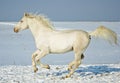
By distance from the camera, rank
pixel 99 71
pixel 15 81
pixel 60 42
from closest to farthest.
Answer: pixel 15 81
pixel 60 42
pixel 99 71

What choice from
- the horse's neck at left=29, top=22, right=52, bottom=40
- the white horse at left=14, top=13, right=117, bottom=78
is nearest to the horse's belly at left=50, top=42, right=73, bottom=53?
the white horse at left=14, top=13, right=117, bottom=78

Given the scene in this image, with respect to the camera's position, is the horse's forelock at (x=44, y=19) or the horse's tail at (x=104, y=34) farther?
the horse's forelock at (x=44, y=19)

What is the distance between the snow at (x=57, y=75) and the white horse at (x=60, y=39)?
38 cm

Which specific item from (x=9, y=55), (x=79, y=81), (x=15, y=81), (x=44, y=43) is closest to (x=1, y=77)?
(x=15, y=81)

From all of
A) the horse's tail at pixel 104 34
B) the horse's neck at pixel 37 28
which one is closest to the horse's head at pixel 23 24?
the horse's neck at pixel 37 28

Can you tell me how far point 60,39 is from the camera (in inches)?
390

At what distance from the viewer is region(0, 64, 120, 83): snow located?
30.8 ft

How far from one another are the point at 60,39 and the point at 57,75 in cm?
129

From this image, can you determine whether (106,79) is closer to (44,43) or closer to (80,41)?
(80,41)

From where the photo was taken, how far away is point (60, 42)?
32.4 feet

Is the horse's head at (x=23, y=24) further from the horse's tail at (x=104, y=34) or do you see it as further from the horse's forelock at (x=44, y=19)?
the horse's tail at (x=104, y=34)

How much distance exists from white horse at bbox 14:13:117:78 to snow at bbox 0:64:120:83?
0.38 m

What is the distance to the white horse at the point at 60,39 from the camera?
9734 mm

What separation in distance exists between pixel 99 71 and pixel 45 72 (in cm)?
185
